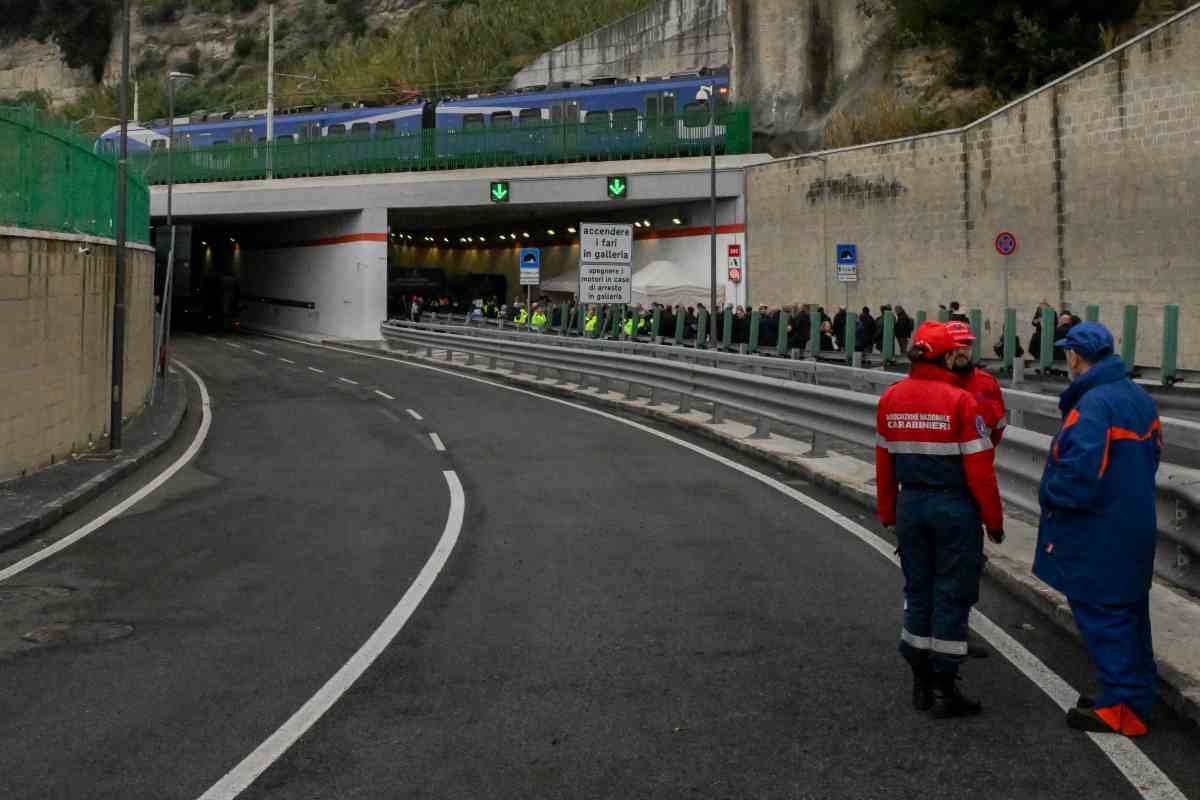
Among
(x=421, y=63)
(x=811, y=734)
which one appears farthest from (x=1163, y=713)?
(x=421, y=63)

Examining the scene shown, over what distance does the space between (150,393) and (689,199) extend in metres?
22.6

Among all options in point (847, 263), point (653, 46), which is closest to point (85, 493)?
point (847, 263)

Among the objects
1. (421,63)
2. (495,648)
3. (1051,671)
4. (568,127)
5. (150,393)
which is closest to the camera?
(1051,671)

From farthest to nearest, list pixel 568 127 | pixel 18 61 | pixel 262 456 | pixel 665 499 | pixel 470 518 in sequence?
pixel 18 61, pixel 568 127, pixel 262 456, pixel 665 499, pixel 470 518

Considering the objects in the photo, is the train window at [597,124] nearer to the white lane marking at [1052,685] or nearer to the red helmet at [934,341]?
the white lane marking at [1052,685]

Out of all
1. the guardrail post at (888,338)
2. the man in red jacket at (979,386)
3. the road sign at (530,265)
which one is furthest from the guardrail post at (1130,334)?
the man in red jacket at (979,386)

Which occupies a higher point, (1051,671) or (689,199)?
(689,199)

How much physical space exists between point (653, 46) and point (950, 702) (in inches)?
2317

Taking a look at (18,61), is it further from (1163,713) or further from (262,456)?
(1163,713)

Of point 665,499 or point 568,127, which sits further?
point 568,127

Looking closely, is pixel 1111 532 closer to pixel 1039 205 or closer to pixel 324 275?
pixel 1039 205

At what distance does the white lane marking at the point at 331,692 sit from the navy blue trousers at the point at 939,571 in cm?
272

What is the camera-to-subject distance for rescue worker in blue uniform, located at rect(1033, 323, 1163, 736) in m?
5.69

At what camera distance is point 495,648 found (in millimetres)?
7434
